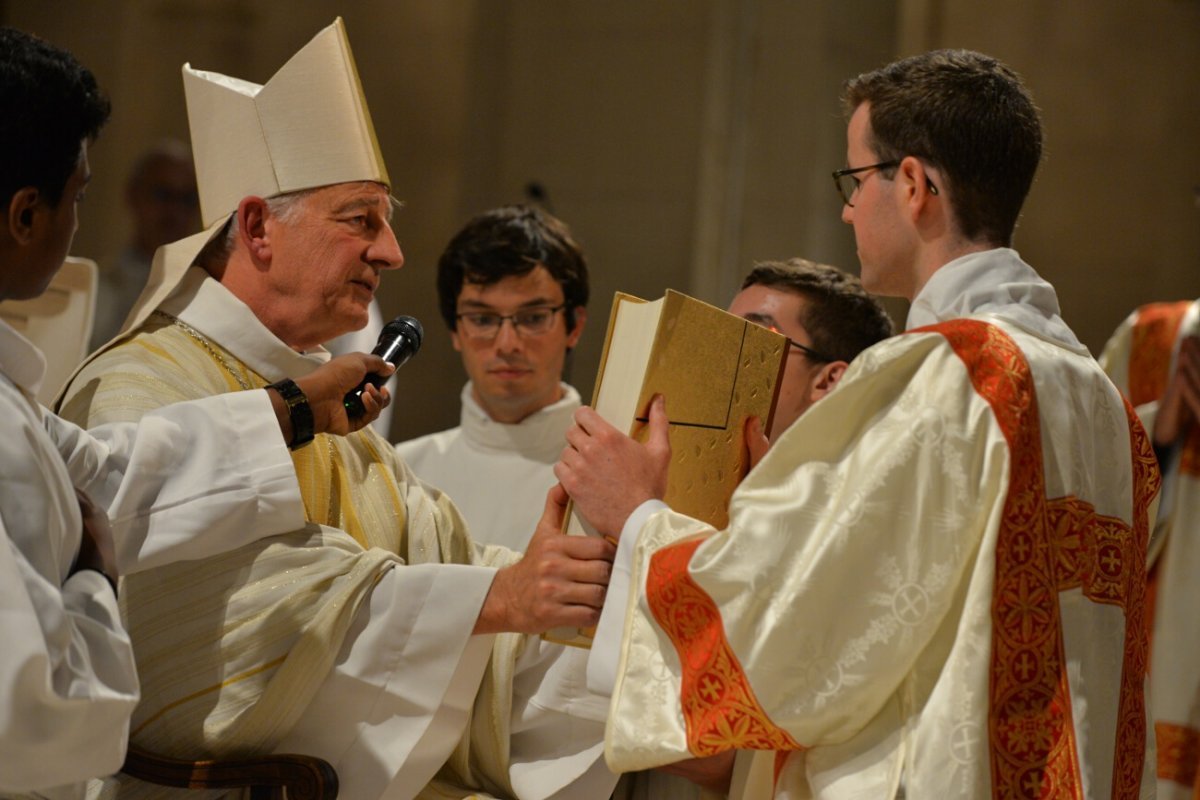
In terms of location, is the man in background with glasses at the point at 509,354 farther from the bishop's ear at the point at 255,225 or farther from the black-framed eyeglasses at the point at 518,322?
the bishop's ear at the point at 255,225

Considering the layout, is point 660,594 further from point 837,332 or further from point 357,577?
point 837,332

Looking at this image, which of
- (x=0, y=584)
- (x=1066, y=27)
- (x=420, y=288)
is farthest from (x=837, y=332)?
(x=420, y=288)

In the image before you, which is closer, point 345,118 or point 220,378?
point 220,378

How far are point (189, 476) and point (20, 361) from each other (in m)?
0.53

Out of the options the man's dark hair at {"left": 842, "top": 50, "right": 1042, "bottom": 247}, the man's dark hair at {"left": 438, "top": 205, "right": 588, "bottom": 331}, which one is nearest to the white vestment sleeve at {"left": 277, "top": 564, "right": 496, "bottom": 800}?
the man's dark hair at {"left": 842, "top": 50, "right": 1042, "bottom": 247}

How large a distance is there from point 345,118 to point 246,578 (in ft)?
3.60

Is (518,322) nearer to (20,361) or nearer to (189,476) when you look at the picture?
(189,476)

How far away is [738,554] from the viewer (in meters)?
2.23

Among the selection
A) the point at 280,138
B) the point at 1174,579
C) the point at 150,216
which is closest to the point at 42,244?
the point at 280,138

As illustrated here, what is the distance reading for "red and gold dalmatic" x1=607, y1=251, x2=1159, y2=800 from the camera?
217 cm

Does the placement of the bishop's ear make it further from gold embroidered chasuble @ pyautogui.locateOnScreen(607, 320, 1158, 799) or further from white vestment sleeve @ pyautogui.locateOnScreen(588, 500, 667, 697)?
gold embroidered chasuble @ pyautogui.locateOnScreen(607, 320, 1158, 799)

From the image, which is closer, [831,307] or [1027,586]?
[1027,586]

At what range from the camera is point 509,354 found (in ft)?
14.3

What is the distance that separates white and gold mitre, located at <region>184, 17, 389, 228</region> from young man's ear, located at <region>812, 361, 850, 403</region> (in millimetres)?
1069
